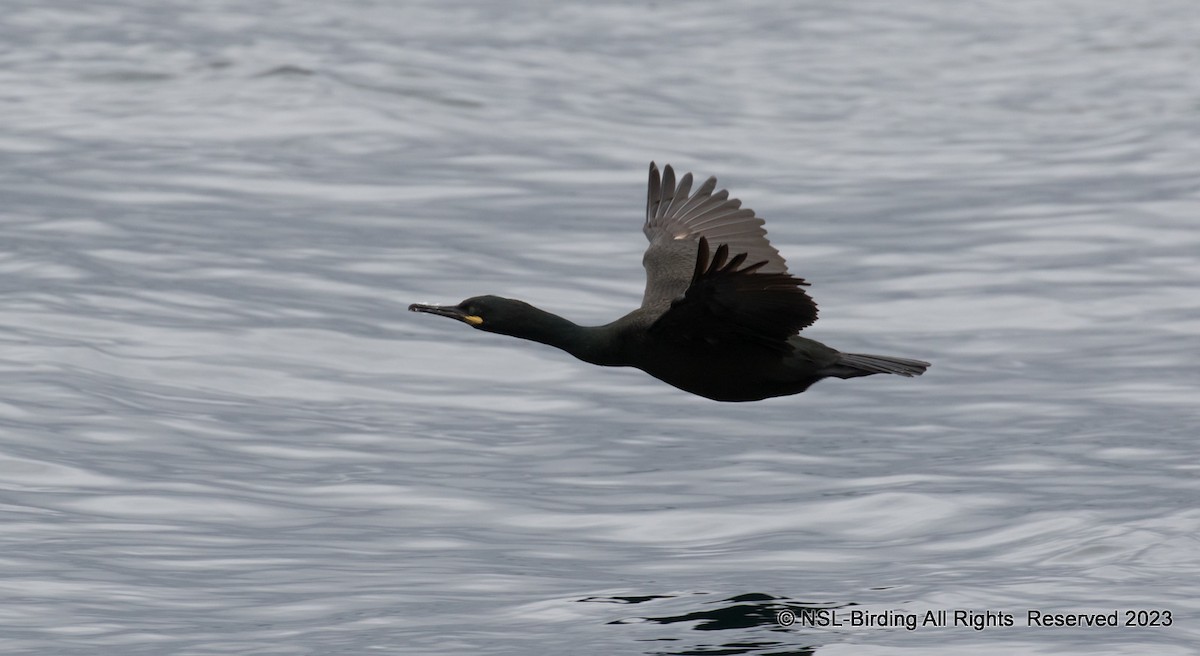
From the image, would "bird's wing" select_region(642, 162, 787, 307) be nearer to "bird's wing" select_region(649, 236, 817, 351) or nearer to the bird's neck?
the bird's neck

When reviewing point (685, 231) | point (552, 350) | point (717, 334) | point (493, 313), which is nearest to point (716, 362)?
point (717, 334)

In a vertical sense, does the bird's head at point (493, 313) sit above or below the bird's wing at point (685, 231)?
below

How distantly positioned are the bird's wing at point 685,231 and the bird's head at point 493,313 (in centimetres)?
73

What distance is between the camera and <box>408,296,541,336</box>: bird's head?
26.5ft

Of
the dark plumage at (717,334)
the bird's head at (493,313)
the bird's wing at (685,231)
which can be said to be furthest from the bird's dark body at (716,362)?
the bird's wing at (685,231)

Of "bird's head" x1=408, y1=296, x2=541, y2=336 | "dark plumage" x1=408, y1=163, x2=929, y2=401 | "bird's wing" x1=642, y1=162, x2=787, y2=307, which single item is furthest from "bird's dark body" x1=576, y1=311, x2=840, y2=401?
"bird's wing" x1=642, y1=162, x2=787, y2=307

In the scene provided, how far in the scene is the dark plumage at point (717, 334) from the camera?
719cm

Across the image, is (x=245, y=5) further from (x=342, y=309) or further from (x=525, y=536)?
(x=525, y=536)

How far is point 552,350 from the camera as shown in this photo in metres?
12.8

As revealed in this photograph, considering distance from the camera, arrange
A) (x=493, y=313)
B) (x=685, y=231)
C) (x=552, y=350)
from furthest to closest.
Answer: (x=552, y=350) → (x=685, y=231) → (x=493, y=313)

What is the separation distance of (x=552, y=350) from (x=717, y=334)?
17.7ft

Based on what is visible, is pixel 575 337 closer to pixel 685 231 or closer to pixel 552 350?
pixel 685 231

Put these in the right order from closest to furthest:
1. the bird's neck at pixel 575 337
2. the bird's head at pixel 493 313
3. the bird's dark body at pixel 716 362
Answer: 1. the bird's dark body at pixel 716 362
2. the bird's neck at pixel 575 337
3. the bird's head at pixel 493 313

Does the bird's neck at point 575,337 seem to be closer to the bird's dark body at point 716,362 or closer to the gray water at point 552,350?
the bird's dark body at point 716,362
